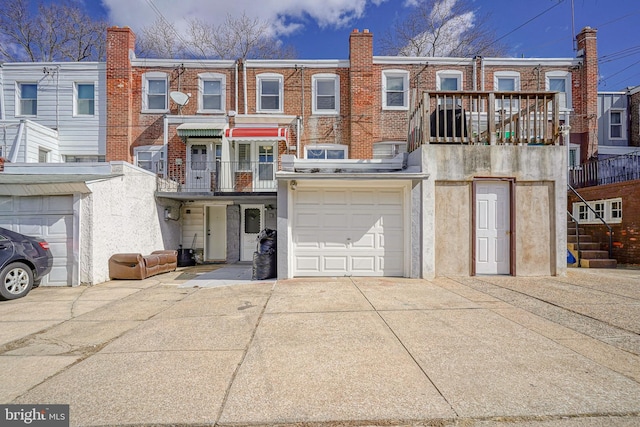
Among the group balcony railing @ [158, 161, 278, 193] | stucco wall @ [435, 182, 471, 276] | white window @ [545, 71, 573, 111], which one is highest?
white window @ [545, 71, 573, 111]

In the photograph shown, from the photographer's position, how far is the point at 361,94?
13.1m

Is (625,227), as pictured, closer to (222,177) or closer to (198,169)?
(222,177)

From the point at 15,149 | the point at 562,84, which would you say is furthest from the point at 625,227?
the point at 15,149

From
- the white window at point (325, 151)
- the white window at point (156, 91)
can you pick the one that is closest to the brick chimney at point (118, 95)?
the white window at point (156, 91)

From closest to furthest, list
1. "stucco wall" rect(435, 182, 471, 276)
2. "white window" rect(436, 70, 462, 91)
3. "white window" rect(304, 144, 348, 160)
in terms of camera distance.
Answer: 1. "stucco wall" rect(435, 182, 471, 276)
2. "white window" rect(304, 144, 348, 160)
3. "white window" rect(436, 70, 462, 91)

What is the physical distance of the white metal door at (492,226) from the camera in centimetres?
781

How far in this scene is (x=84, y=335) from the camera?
420 cm

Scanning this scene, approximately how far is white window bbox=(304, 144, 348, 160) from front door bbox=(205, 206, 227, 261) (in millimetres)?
4225

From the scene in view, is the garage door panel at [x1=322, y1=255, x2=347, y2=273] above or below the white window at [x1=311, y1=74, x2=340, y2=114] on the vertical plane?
below

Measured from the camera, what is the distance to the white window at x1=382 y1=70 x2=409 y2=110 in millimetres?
13508

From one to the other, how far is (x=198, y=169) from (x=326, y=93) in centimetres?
622

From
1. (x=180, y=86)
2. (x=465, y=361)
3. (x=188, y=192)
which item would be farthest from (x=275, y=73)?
(x=465, y=361)

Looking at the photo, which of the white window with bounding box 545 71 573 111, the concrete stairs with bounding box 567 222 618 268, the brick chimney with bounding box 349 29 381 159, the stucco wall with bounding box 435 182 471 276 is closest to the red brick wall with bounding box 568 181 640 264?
the concrete stairs with bounding box 567 222 618 268

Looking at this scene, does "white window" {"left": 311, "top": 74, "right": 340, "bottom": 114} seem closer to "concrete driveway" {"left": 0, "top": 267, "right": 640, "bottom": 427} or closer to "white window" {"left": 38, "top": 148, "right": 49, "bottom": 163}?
"concrete driveway" {"left": 0, "top": 267, "right": 640, "bottom": 427}
